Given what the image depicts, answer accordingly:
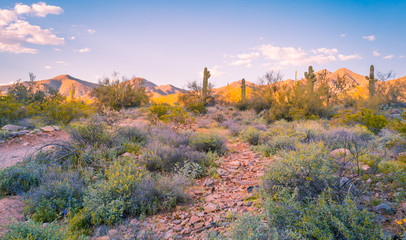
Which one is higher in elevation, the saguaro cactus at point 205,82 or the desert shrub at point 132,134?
the saguaro cactus at point 205,82

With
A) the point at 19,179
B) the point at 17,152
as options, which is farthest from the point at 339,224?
the point at 17,152

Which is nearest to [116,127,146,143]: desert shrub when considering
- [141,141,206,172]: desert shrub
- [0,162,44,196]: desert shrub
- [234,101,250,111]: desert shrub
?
[141,141,206,172]: desert shrub

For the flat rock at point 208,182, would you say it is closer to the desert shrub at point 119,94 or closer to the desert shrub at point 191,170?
the desert shrub at point 191,170

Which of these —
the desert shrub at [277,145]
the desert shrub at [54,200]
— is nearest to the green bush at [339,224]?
the desert shrub at [54,200]

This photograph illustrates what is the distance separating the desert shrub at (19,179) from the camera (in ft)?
13.4

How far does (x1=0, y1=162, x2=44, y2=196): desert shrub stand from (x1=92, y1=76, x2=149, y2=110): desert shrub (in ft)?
49.2

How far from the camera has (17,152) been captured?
22.2 feet

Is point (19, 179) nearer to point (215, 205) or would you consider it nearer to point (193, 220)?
point (193, 220)

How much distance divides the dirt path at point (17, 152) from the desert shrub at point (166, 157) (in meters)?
2.41

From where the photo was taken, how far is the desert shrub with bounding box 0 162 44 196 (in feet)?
13.4

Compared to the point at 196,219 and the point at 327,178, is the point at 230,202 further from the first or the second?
the point at 327,178

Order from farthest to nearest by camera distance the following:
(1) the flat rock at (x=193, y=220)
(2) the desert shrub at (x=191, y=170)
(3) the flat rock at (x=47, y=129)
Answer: (3) the flat rock at (x=47, y=129) < (2) the desert shrub at (x=191, y=170) < (1) the flat rock at (x=193, y=220)

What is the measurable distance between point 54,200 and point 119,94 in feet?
59.0

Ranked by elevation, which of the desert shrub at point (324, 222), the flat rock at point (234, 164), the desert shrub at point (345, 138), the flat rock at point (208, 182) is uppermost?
the desert shrub at point (345, 138)
